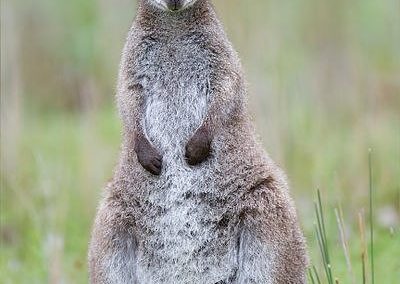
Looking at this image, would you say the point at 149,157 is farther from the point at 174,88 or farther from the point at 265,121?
the point at 265,121

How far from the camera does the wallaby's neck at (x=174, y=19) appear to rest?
268 inches

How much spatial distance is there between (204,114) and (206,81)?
7.0 inches

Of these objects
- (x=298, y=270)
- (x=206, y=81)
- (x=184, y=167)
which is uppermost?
(x=206, y=81)

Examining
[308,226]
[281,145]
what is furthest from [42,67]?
[308,226]

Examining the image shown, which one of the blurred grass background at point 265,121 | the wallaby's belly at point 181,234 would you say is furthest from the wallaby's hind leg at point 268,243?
the blurred grass background at point 265,121

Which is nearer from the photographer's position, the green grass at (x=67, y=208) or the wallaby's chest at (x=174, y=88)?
the wallaby's chest at (x=174, y=88)

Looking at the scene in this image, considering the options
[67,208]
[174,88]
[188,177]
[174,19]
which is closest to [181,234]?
[188,177]

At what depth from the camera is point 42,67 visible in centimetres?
1335

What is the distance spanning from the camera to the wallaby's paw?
6648 mm

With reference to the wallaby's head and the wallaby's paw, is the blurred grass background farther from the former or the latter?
the wallaby's head

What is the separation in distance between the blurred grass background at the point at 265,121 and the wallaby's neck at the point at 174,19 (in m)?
1.90

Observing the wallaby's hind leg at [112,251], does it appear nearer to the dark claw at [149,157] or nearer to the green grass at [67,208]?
the dark claw at [149,157]

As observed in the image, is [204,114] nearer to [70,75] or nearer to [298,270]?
[298,270]

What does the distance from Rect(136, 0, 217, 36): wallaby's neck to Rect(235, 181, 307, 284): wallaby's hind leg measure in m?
0.96
